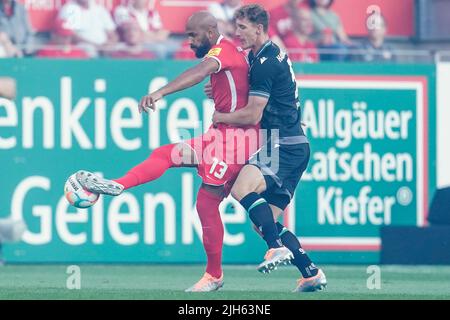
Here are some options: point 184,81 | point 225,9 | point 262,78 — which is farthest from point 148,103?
point 225,9

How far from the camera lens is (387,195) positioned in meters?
14.5

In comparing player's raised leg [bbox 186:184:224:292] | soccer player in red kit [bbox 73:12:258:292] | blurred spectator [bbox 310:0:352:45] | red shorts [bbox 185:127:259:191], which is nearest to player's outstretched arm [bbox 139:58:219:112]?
soccer player in red kit [bbox 73:12:258:292]

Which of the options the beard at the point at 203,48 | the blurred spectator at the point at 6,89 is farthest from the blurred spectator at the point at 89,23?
the blurred spectator at the point at 6,89

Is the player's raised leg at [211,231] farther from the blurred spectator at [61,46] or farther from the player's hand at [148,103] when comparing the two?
the blurred spectator at [61,46]

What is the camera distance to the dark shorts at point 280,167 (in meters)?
9.84

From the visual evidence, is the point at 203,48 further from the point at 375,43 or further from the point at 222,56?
the point at 375,43

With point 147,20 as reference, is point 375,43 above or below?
below

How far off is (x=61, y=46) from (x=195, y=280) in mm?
4092

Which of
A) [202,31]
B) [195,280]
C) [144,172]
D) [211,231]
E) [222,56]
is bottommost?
[195,280]

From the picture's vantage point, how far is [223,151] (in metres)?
9.83

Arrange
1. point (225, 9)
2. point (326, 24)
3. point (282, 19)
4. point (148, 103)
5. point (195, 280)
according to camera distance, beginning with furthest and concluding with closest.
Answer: point (326, 24), point (282, 19), point (225, 9), point (195, 280), point (148, 103)
